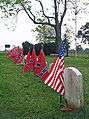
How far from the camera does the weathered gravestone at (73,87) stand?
8.34m

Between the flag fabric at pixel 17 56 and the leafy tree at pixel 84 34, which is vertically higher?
the leafy tree at pixel 84 34

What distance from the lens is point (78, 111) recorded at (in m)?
8.10

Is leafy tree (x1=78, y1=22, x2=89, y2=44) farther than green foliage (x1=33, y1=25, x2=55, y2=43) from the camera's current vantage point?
Yes

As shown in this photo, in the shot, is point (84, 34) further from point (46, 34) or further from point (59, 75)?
point (59, 75)

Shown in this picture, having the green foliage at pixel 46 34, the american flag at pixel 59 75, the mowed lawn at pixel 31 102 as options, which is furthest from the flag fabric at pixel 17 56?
the green foliage at pixel 46 34

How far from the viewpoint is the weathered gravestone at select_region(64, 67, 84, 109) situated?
8.34 meters

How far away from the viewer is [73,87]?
8.70 m

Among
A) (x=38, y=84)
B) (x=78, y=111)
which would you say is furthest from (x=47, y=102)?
(x=38, y=84)

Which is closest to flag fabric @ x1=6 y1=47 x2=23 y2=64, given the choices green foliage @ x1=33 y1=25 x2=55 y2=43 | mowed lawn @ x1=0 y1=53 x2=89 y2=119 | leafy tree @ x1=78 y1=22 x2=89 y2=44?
mowed lawn @ x1=0 y1=53 x2=89 y2=119

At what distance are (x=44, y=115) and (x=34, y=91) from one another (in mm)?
3327

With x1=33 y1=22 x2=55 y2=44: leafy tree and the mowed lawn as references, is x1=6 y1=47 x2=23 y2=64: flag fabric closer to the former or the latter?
the mowed lawn

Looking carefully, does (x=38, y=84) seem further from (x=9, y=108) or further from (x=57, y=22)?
(x=57, y=22)

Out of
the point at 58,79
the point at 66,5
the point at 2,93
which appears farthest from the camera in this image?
the point at 66,5

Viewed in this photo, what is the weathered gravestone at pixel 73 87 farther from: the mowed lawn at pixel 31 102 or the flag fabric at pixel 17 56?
the flag fabric at pixel 17 56
